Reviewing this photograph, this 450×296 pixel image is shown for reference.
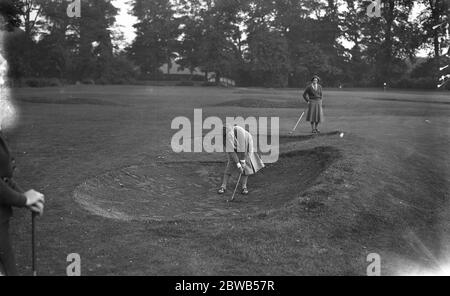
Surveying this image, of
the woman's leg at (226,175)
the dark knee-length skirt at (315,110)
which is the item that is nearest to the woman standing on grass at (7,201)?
the woman's leg at (226,175)

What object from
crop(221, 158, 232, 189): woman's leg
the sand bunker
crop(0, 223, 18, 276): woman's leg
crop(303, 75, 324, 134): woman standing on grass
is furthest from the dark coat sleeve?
crop(303, 75, 324, 134): woman standing on grass

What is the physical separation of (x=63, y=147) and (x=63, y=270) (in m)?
9.56

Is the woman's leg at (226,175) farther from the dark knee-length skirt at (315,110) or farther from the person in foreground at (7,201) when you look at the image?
the person in foreground at (7,201)

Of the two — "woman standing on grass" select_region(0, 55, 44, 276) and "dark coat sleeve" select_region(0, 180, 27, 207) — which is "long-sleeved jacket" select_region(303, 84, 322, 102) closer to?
"woman standing on grass" select_region(0, 55, 44, 276)

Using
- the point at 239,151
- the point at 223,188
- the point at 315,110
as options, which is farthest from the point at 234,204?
the point at 315,110

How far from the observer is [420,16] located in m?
57.1

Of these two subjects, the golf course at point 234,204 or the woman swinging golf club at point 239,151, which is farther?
the woman swinging golf club at point 239,151

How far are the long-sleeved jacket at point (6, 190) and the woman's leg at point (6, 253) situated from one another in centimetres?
12

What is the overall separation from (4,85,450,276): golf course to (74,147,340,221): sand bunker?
50 mm

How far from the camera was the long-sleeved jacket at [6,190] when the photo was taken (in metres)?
4.82

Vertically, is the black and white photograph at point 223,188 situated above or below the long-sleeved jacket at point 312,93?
below

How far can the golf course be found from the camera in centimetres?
780

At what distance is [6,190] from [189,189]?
8553 millimetres

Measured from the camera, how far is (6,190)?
4820mm
